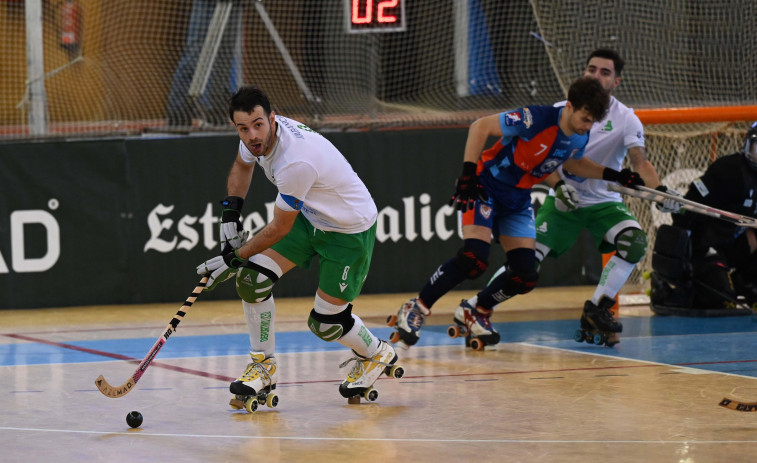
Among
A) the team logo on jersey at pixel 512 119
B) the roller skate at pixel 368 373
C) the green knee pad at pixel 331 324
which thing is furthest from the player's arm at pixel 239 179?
the team logo on jersey at pixel 512 119

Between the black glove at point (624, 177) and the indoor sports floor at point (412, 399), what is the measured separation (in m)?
1.03

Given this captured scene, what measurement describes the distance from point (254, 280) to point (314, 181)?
1.82 ft

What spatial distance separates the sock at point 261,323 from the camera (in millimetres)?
4938

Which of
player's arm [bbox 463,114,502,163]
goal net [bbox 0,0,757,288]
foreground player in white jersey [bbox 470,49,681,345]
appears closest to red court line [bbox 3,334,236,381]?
foreground player in white jersey [bbox 470,49,681,345]

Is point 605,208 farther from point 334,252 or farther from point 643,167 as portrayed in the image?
point 334,252

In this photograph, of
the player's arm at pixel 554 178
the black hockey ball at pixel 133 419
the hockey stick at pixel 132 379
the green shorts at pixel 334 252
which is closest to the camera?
the black hockey ball at pixel 133 419

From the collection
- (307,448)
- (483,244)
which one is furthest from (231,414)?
(483,244)

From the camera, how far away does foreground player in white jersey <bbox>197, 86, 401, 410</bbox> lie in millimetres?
4562

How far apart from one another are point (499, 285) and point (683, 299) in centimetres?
224

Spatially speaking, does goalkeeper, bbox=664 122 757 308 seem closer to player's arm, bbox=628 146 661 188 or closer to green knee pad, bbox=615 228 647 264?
player's arm, bbox=628 146 661 188

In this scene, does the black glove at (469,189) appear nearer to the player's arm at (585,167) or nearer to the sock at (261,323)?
the player's arm at (585,167)

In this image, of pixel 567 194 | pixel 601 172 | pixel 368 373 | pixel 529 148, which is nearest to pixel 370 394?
pixel 368 373

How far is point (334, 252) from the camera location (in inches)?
193

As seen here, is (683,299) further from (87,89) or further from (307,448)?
(87,89)
